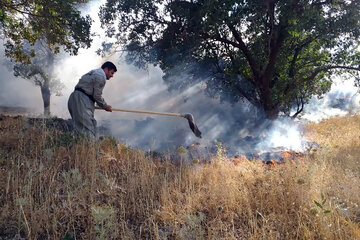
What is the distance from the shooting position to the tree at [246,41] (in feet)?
26.7

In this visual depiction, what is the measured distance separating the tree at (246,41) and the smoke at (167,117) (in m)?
1.07

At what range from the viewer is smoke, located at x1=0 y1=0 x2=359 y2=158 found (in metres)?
10.3

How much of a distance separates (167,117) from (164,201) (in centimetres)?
1497

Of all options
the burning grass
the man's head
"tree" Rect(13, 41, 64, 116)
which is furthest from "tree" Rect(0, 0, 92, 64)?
"tree" Rect(13, 41, 64, 116)

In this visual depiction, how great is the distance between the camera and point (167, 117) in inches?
703

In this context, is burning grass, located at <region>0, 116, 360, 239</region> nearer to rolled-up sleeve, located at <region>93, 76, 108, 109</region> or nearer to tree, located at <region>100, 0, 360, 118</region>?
rolled-up sleeve, located at <region>93, 76, 108, 109</region>

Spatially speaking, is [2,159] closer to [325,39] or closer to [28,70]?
[325,39]

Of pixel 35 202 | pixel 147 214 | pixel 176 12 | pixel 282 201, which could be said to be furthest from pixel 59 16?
pixel 282 201

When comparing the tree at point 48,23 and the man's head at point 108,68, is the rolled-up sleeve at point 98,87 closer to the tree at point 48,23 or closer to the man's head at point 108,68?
the man's head at point 108,68

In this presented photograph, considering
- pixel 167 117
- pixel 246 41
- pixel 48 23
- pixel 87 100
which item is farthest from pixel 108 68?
pixel 167 117

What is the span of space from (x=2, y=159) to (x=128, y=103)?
22.9 meters

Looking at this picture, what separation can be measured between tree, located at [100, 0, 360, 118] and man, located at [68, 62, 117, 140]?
387 centimetres

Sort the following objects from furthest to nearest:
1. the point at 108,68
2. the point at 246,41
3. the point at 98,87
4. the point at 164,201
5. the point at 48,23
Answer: the point at 246,41 < the point at 48,23 < the point at 108,68 < the point at 98,87 < the point at 164,201

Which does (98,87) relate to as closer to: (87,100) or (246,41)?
(87,100)
